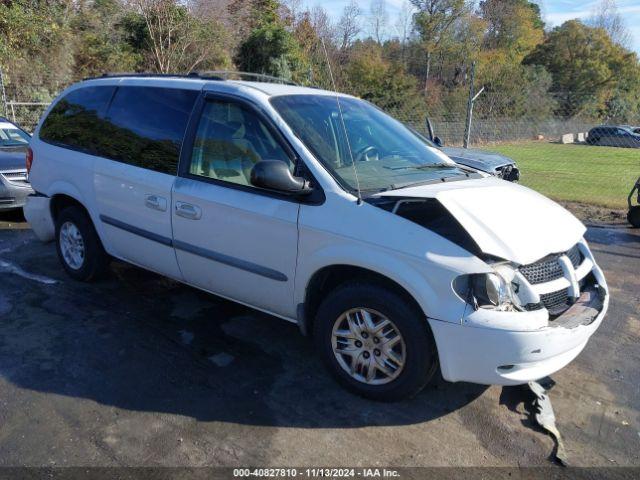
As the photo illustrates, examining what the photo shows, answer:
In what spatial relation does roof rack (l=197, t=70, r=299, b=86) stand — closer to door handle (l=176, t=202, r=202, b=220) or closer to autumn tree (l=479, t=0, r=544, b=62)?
door handle (l=176, t=202, r=202, b=220)

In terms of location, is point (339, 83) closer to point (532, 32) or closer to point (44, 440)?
point (44, 440)

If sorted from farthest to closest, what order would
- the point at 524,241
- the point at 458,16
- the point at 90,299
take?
the point at 458,16
the point at 90,299
the point at 524,241

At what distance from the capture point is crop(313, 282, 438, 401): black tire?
3084 millimetres

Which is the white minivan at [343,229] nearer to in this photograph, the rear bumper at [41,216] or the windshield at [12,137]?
the rear bumper at [41,216]

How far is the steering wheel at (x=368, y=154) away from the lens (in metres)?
3.86

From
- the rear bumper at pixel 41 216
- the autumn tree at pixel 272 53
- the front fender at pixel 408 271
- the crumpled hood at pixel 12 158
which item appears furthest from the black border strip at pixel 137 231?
the autumn tree at pixel 272 53

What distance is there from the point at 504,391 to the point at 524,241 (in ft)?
3.68

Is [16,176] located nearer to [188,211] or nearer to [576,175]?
[188,211]

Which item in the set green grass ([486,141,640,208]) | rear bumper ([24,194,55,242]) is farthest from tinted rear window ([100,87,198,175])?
green grass ([486,141,640,208])

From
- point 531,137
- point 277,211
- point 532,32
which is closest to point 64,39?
point 277,211

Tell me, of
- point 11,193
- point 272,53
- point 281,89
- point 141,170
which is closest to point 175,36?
point 272,53

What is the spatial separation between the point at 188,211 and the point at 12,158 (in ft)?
18.2

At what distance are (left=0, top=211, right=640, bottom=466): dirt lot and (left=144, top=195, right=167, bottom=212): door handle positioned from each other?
38.2 inches

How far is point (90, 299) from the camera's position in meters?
4.87
